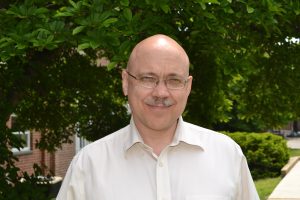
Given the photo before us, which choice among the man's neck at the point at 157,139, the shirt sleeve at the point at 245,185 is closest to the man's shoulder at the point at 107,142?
the man's neck at the point at 157,139

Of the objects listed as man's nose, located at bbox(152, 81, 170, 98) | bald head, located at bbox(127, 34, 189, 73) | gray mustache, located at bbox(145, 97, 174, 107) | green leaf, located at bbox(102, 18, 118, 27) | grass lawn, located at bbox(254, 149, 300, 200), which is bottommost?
grass lawn, located at bbox(254, 149, 300, 200)

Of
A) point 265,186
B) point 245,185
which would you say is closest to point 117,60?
point 245,185

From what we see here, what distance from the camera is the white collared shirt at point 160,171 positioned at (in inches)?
A: 102

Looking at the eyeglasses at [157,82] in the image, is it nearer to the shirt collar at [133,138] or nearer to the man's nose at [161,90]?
the man's nose at [161,90]

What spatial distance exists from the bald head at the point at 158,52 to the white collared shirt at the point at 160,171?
329 millimetres

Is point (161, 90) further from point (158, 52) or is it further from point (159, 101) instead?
point (158, 52)

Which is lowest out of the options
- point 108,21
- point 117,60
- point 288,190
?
point 288,190

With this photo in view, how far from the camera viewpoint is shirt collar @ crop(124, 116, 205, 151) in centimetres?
265

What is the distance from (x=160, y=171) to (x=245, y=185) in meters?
0.43

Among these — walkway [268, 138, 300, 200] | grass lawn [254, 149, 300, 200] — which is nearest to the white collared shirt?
walkway [268, 138, 300, 200]

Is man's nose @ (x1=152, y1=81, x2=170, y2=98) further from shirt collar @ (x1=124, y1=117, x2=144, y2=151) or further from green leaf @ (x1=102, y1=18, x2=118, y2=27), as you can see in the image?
green leaf @ (x1=102, y1=18, x2=118, y2=27)

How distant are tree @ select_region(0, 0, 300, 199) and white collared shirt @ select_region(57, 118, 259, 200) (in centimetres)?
140

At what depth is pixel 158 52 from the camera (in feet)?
8.30

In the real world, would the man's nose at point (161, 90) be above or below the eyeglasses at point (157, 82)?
below
